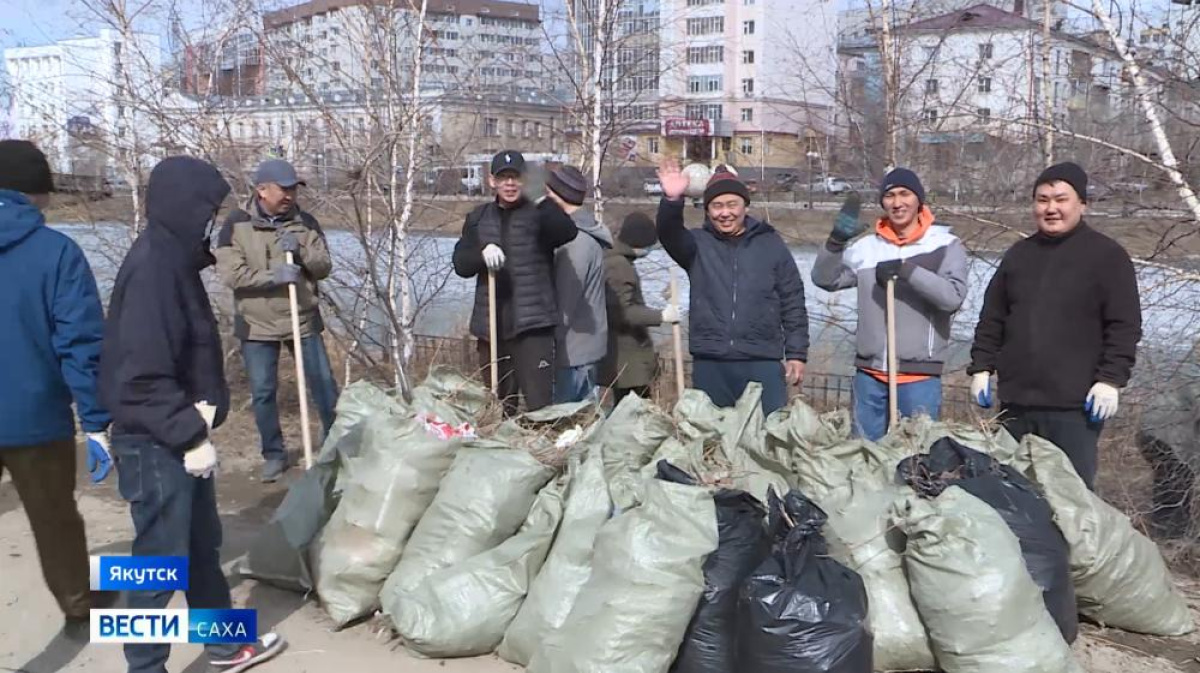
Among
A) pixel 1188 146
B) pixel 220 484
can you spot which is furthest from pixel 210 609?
pixel 1188 146

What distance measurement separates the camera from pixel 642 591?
2.84 meters

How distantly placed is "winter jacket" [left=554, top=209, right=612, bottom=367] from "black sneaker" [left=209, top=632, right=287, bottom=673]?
194 cm

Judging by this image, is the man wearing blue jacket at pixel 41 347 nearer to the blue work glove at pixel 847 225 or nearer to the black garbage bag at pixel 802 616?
the black garbage bag at pixel 802 616

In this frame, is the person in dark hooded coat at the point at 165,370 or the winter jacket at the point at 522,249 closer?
the person in dark hooded coat at the point at 165,370

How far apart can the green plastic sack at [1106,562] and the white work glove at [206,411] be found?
8.75 ft

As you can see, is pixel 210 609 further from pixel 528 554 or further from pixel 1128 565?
pixel 1128 565

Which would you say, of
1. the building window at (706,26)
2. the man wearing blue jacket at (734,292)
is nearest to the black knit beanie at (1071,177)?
the man wearing blue jacket at (734,292)

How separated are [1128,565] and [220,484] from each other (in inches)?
166

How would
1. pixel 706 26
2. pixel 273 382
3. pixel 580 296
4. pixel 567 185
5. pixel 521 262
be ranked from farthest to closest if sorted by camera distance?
1. pixel 706 26
2. pixel 273 382
3. pixel 580 296
4. pixel 567 185
5. pixel 521 262

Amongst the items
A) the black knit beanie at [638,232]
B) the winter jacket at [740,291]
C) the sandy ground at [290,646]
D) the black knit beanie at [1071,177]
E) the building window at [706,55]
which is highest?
the building window at [706,55]

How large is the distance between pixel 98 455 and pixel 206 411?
1.73ft

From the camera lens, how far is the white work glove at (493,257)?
435 centimetres

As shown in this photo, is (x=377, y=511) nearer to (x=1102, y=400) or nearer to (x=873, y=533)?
(x=873, y=533)

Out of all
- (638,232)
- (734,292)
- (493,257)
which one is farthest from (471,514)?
(638,232)
